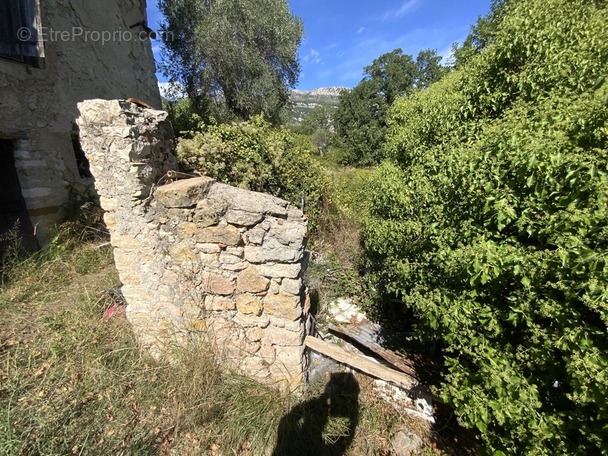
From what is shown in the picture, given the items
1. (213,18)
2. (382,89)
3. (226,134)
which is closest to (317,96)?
(382,89)

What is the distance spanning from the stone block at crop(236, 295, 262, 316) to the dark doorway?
14.4 feet

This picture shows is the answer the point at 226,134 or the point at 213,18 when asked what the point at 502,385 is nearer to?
the point at 226,134

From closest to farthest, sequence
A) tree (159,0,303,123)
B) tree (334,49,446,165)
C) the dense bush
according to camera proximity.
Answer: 1. the dense bush
2. tree (159,0,303,123)
3. tree (334,49,446,165)

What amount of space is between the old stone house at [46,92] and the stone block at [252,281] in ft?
15.5

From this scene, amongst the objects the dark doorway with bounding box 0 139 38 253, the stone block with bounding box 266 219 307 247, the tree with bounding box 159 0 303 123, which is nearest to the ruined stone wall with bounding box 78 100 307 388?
the stone block with bounding box 266 219 307 247

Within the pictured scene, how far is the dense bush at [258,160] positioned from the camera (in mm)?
4250

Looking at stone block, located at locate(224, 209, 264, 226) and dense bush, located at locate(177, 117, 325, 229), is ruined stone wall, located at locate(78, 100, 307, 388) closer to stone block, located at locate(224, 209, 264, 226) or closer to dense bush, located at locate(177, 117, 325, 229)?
stone block, located at locate(224, 209, 264, 226)

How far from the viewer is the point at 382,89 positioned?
2194cm

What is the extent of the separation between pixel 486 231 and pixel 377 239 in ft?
5.77

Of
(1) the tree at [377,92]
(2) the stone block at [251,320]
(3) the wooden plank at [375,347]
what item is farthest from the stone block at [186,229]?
(1) the tree at [377,92]

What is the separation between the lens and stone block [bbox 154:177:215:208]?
2.41 metres

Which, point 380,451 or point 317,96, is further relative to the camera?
point 317,96

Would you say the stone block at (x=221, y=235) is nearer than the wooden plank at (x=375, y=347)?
Yes

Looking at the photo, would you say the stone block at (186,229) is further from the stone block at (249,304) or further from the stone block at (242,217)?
the stone block at (249,304)
